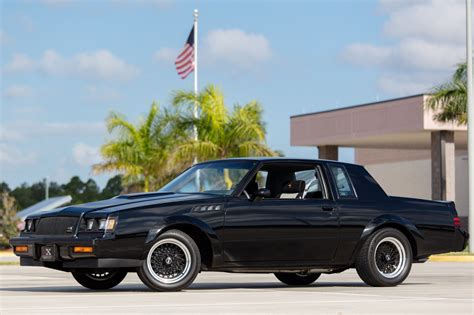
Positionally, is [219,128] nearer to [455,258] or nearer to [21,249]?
[455,258]

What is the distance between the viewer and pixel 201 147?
144 ft

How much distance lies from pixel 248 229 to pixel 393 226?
2.18 meters

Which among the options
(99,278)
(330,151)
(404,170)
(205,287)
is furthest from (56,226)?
(404,170)

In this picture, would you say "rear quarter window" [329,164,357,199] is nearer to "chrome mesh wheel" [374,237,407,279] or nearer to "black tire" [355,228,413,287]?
"black tire" [355,228,413,287]

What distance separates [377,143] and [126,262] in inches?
1674

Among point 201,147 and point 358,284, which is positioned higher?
point 201,147

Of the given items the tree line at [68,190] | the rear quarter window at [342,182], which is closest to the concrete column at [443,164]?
the rear quarter window at [342,182]

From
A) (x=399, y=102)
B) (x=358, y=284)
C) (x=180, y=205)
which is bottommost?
(x=358, y=284)

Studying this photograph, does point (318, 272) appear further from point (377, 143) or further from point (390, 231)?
point (377, 143)

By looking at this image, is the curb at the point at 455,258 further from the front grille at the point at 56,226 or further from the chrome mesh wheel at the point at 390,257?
the front grille at the point at 56,226

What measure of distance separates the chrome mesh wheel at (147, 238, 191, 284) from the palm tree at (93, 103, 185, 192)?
31.8m

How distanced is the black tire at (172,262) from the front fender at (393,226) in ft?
7.67

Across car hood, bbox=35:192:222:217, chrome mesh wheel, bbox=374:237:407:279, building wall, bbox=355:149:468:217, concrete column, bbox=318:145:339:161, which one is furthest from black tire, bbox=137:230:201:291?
building wall, bbox=355:149:468:217

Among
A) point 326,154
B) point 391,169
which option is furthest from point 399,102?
point 391,169
